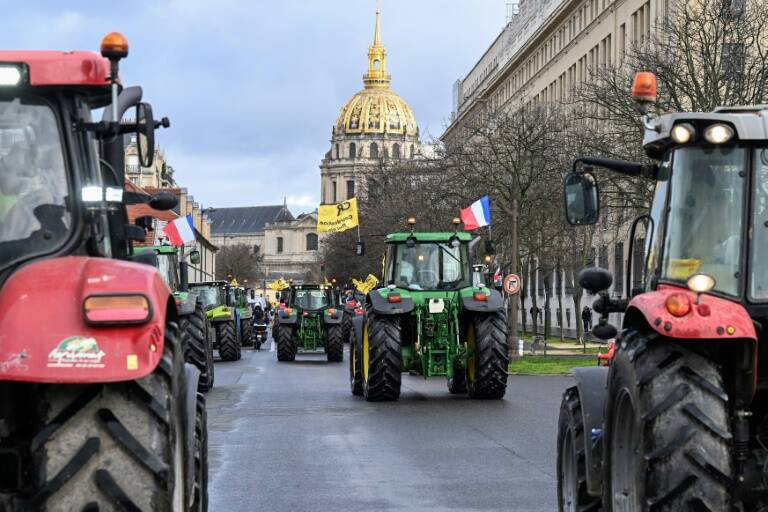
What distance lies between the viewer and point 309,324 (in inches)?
1886

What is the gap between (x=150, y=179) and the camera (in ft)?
419

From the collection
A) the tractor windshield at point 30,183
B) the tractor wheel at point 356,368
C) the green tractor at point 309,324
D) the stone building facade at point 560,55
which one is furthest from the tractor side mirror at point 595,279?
the stone building facade at point 560,55

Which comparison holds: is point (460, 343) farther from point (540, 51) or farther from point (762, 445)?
point (540, 51)

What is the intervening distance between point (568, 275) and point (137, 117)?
70.7m

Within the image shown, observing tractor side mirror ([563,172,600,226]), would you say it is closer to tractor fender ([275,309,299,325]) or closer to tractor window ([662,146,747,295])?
tractor window ([662,146,747,295])

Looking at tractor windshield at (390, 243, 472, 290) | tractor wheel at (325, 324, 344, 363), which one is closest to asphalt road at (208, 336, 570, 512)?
tractor windshield at (390, 243, 472, 290)

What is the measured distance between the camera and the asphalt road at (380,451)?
11.4 m

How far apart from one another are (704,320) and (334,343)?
36876mm

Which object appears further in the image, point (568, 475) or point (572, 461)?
point (568, 475)

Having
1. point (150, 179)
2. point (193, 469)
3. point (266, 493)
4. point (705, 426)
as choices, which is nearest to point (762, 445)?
point (705, 426)

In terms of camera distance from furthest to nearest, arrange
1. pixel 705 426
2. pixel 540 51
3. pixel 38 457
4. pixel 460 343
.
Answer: pixel 540 51 → pixel 460 343 → pixel 705 426 → pixel 38 457

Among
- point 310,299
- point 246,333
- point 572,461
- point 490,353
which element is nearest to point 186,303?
point 490,353

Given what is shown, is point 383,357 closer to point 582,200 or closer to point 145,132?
point 582,200

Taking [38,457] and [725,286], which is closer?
[38,457]
